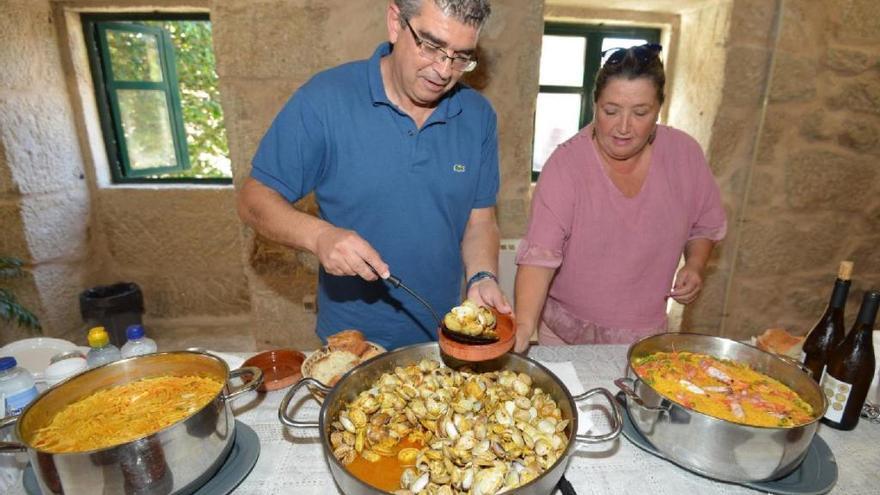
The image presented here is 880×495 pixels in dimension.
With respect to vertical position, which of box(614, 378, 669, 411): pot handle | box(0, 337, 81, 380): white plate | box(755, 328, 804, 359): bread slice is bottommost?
box(0, 337, 81, 380): white plate

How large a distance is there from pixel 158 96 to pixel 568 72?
12.0 feet

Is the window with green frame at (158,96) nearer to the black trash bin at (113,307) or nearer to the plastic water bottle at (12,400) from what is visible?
the black trash bin at (113,307)

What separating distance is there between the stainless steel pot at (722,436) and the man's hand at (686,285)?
0.72 m

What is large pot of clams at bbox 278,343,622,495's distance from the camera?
0.92 metres

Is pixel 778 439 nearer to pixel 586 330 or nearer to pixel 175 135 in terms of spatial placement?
pixel 586 330

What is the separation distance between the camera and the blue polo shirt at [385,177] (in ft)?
5.47

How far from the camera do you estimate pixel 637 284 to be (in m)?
1.88

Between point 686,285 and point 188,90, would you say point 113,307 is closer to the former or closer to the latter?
point 188,90

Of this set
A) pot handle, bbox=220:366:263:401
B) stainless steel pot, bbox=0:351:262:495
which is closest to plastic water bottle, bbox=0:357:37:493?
stainless steel pot, bbox=0:351:262:495

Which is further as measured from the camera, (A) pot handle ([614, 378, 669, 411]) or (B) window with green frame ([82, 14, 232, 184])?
(B) window with green frame ([82, 14, 232, 184])

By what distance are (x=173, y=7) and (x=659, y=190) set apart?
159 inches

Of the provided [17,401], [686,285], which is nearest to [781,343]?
[686,285]

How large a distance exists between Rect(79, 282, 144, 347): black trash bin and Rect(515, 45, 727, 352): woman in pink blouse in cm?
379

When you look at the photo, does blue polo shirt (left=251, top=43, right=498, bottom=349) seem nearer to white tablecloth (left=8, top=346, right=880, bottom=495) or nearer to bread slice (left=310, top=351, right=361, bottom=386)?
bread slice (left=310, top=351, right=361, bottom=386)
